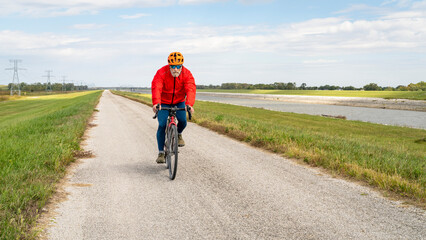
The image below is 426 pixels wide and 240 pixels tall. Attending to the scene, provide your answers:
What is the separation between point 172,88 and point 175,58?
0.67m

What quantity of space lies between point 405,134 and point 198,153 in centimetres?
1890

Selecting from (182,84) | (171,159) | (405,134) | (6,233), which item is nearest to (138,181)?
(171,159)

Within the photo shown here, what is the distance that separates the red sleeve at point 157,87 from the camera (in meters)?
6.40

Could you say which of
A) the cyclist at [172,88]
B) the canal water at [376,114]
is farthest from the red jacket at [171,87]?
the canal water at [376,114]

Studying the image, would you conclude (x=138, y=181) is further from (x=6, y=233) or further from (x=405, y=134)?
(x=405, y=134)

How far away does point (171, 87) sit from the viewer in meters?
6.68

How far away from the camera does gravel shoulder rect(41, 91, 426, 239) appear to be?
3.85 meters

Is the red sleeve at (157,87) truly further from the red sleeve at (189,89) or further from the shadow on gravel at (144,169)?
the shadow on gravel at (144,169)

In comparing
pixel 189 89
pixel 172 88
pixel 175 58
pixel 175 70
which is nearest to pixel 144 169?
pixel 172 88

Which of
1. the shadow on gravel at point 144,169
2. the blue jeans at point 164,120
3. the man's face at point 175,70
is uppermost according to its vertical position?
the man's face at point 175,70

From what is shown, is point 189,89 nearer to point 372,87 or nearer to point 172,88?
point 172,88

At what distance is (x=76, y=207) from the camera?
4734 mm

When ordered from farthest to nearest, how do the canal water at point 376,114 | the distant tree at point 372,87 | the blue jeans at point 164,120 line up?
the distant tree at point 372,87 < the canal water at point 376,114 < the blue jeans at point 164,120

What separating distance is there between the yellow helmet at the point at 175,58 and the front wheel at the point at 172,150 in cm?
123
